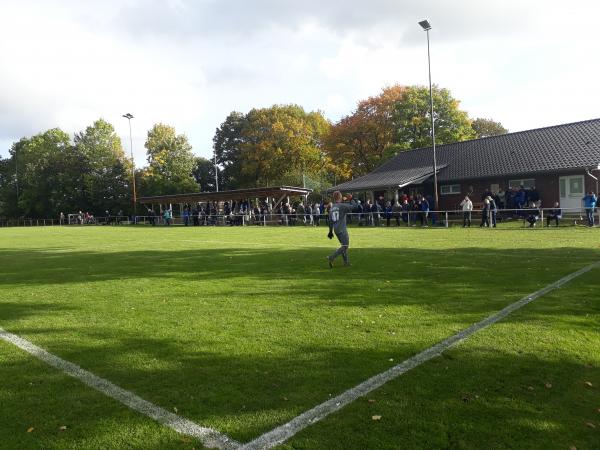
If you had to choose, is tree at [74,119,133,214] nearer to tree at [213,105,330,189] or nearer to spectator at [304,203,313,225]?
tree at [213,105,330,189]

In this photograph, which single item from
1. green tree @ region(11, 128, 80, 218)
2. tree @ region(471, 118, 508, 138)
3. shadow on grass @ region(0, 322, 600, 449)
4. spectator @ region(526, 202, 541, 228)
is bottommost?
shadow on grass @ region(0, 322, 600, 449)

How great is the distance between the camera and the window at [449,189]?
3350 centimetres

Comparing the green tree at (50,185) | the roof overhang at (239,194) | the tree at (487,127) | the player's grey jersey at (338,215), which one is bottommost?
the player's grey jersey at (338,215)

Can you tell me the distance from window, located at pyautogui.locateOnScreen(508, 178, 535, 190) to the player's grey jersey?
914 inches

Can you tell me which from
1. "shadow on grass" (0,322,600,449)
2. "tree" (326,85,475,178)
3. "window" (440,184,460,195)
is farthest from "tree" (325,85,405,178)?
"shadow on grass" (0,322,600,449)

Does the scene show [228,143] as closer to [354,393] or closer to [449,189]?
[449,189]

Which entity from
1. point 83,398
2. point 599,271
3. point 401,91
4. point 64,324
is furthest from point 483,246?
point 401,91

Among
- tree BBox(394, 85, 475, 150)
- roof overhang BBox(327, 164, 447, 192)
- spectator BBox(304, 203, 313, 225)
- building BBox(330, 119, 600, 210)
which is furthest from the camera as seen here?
tree BBox(394, 85, 475, 150)

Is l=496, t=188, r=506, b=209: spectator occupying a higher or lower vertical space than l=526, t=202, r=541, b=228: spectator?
higher

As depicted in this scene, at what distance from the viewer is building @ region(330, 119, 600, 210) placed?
2764 cm

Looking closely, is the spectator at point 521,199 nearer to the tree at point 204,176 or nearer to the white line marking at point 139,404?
the white line marking at point 139,404

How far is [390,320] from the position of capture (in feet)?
19.6

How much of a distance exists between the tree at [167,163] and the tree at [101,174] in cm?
322

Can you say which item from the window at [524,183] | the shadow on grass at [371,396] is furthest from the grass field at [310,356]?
the window at [524,183]
